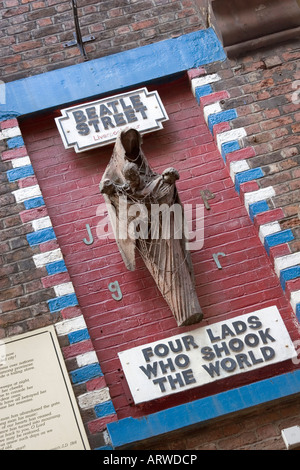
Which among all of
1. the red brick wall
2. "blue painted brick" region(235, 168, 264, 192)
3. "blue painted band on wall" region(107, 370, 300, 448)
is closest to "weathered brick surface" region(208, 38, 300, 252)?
"blue painted brick" region(235, 168, 264, 192)

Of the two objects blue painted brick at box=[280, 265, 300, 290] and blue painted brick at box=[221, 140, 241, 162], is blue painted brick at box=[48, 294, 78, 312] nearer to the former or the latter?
blue painted brick at box=[280, 265, 300, 290]

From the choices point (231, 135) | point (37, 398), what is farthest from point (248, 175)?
point (37, 398)

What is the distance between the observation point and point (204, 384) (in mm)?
4129

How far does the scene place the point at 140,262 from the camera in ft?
14.8

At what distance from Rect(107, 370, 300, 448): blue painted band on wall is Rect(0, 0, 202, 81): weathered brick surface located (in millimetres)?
2626

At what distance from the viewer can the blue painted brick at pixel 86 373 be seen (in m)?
4.11

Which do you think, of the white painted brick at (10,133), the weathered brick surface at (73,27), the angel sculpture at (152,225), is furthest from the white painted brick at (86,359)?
the weathered brick surface at (73,27)

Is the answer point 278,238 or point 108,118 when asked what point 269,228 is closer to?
point 278,238

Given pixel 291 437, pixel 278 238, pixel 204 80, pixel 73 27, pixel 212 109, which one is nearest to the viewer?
pixel 291 437

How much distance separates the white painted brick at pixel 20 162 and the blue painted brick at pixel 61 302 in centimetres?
101

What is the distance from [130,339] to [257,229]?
1.11 meters

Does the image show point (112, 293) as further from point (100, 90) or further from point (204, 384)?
point (100, 90)

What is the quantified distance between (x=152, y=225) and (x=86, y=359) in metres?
0.91

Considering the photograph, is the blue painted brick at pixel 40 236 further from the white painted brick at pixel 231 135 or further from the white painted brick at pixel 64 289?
the white painted brick at pixel 231 135
